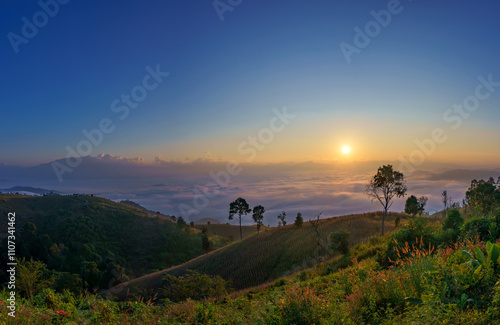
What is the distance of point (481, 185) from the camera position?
3262 cm

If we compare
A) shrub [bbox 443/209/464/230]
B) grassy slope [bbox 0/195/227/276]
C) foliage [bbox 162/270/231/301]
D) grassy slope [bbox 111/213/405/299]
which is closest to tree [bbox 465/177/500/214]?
grassy slope [bbox 111/213/405/299]

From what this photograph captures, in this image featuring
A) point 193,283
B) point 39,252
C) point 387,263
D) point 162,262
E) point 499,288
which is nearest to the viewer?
point 499,288

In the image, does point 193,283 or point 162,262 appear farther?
point 162,262

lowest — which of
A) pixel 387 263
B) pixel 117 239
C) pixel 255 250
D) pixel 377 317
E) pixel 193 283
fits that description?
pixel 117 239

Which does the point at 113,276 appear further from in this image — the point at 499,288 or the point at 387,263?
the point at 499,288

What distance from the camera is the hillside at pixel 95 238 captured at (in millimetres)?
50513

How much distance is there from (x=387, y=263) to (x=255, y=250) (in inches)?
1242

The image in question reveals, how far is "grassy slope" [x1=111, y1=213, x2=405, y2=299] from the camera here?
33.9 meters

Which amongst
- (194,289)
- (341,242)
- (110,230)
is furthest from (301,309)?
(110,230)

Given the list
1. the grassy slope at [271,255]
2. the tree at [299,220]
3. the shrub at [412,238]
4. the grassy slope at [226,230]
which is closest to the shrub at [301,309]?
the shrub at [412,238]

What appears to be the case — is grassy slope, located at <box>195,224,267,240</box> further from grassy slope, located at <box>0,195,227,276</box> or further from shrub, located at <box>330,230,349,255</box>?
shrub, located at <box>330,230,349,255</box>

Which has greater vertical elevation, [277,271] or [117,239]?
[277,271]

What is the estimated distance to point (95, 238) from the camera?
63656 millimetres

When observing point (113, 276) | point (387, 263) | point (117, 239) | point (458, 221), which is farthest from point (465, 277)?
point (117, 239)
